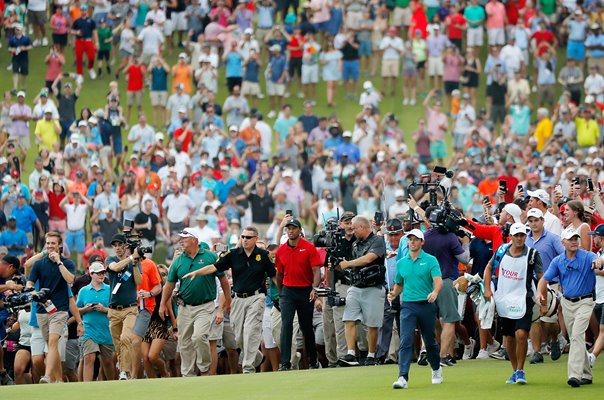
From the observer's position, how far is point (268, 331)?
20.4 metres

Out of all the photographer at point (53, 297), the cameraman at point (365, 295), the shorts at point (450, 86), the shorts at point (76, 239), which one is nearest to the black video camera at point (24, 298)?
the photographer at point (53, 297)

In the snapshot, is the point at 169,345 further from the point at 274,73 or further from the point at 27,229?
the point at 274,73

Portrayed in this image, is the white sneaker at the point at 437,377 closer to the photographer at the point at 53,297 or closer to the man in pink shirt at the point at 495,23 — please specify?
the photographer at the point at 53,297

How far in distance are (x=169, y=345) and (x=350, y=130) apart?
1597cm

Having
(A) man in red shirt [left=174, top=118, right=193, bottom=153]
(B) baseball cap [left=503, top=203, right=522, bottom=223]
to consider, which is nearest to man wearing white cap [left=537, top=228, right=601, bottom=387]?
(B) baseball cap [left=503, top=203, right=522, bottom=223]

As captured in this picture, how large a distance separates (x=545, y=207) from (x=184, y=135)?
14.6 meters

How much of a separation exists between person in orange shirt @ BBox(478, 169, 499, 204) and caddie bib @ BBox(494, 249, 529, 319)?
12.6 m

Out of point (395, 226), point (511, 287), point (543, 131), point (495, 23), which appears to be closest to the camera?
point (511, 287)

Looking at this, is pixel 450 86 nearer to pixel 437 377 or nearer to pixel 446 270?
pixel 446 270

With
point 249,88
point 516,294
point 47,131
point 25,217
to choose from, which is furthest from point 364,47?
point 516,294

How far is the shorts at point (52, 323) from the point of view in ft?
64.6

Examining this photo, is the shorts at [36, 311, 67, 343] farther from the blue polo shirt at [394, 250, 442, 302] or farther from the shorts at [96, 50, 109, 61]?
the shorts at [96, 50, 109, 61]

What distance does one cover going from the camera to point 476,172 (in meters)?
31.1

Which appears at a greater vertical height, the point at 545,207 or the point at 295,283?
the point at 545,207
